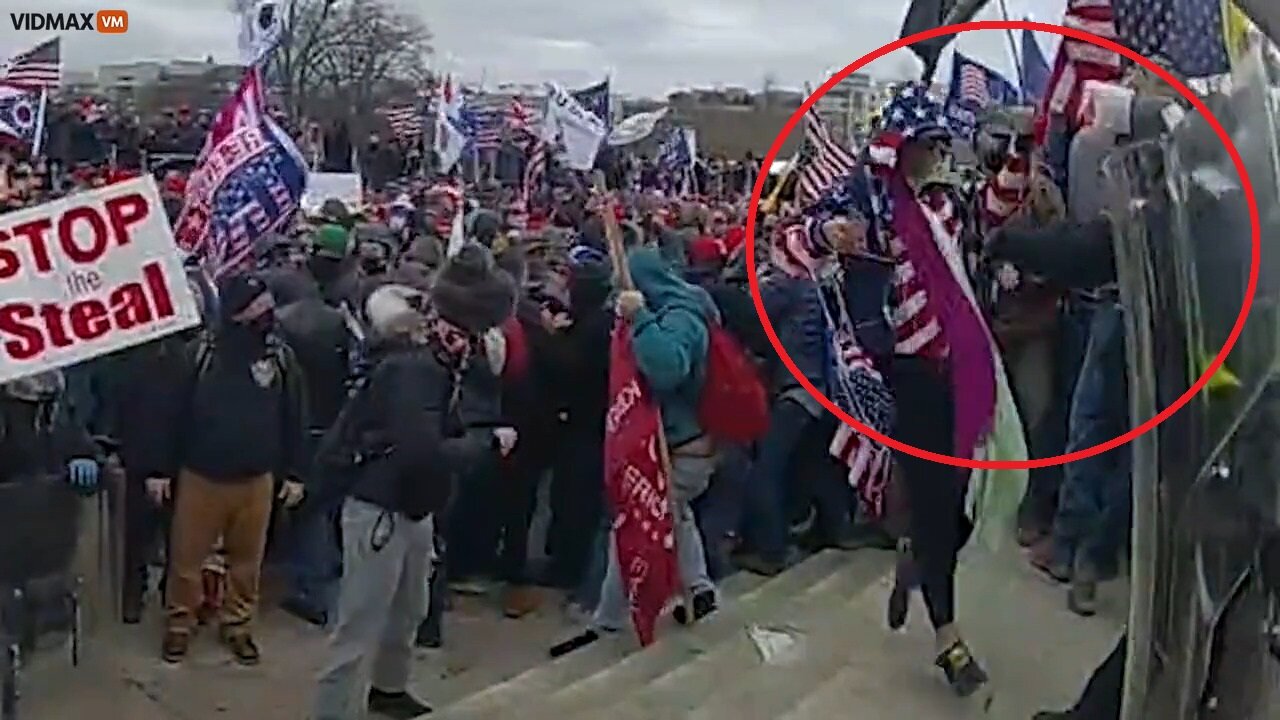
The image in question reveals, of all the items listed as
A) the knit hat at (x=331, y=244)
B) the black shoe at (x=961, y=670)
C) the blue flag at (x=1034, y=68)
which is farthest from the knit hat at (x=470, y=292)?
the blue flag at (x=1034, y=68)

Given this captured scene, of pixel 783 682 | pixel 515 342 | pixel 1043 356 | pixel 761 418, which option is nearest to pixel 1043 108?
pixel 1043 356

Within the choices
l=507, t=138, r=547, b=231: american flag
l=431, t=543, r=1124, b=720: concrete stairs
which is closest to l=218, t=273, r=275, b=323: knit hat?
l=431, t=543, r=1124, b=720: concrete stairs

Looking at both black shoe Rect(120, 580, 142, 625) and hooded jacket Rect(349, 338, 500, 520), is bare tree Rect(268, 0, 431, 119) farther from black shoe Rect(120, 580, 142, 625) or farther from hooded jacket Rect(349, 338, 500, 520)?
hooded jacket Rect(349, 338, 500, 520)

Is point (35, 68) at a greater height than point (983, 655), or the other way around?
point (35, 68)

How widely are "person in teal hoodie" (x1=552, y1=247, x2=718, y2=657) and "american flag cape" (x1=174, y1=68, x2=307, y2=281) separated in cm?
231

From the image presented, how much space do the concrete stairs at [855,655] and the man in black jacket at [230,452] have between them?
2.10m

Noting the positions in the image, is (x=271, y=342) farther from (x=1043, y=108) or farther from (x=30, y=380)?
(x=1043, y=108)

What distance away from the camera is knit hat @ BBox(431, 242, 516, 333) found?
4.86m

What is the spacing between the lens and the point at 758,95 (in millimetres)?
2881

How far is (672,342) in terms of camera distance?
4.55m

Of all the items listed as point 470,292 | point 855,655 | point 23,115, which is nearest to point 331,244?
point 470,292

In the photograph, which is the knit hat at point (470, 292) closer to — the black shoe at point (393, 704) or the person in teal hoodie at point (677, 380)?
the person in teal hoodie at point (677, 380)

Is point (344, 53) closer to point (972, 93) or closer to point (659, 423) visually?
point (659, 423)

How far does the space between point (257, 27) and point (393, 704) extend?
4.09m
